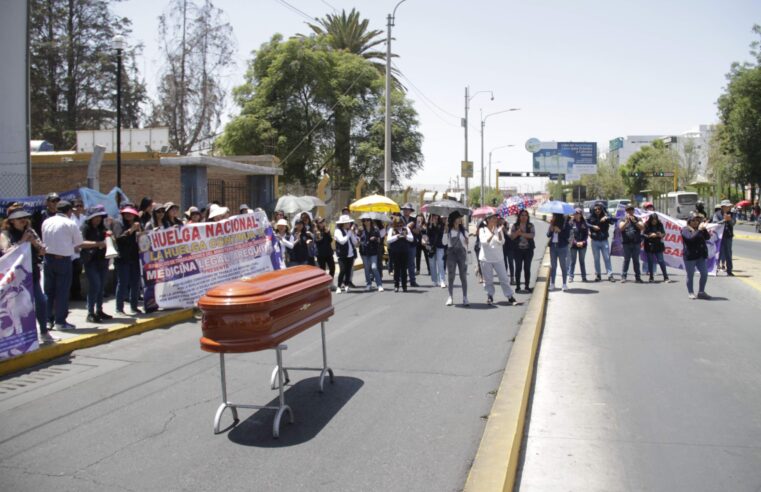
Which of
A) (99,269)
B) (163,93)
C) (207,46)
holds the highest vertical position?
(207,46)

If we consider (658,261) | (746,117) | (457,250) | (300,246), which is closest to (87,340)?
(300,246)

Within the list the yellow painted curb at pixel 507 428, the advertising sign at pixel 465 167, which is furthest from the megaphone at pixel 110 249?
the advertising sign at pixel 465 167

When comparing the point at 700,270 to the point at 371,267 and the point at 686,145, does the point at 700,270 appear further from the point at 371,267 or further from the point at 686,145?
the point at 686,145

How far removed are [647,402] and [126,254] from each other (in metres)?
8.06

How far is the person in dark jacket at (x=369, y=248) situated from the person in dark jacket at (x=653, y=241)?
630cm

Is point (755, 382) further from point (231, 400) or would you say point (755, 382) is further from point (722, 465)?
point (231, 400)

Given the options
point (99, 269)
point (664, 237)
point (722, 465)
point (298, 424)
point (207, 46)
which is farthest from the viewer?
point (207, 46)

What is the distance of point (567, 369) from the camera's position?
800cm

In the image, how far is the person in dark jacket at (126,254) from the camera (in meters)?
10.7

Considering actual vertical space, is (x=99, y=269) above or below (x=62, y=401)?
above

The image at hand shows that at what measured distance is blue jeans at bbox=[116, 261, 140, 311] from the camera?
35.3ft

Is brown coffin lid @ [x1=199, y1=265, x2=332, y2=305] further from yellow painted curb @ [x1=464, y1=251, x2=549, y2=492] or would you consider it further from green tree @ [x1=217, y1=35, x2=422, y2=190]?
green tree @ [x1=217, y1=35, x2=422, y2=190]

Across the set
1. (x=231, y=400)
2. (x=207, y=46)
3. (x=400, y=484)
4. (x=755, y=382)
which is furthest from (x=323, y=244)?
(x=207, y=46)

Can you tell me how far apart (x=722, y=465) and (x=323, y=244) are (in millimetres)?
10611
